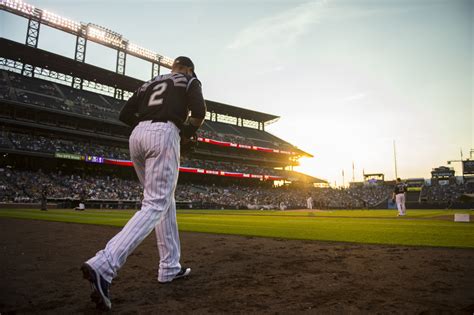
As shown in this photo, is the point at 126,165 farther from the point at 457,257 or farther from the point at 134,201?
the point at 457,257

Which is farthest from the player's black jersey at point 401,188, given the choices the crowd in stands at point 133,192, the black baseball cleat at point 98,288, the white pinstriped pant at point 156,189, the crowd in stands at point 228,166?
the crowd in stands at point 228,166

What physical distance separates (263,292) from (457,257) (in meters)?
3.11

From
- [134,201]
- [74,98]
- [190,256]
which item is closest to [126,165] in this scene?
[134,201]

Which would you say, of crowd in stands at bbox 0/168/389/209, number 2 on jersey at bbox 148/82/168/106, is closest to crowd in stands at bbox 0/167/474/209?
crowd in stands at bbox 0/168/389/209

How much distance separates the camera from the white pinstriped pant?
269 cm

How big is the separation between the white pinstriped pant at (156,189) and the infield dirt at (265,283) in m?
0.38

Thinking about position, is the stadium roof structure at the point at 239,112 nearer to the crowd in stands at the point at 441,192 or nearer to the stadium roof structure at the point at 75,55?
the stadium roof structure at the point at 75,55

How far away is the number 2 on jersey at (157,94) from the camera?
3.09m

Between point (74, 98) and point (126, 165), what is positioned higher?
point (74, 98)

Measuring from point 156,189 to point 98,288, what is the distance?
0.99 m

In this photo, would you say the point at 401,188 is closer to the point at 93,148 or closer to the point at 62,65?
the point at 93,148

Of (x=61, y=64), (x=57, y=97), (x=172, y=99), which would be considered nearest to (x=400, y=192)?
(x=172, y=99)

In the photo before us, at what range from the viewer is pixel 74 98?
44.8 metres

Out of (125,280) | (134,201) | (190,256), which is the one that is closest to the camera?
(125,280)
